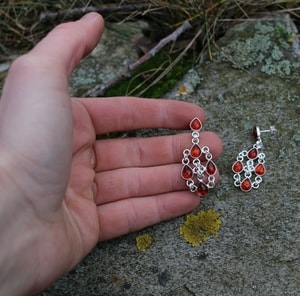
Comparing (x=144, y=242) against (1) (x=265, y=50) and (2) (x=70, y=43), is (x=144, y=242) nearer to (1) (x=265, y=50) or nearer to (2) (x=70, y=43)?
(2) (x=70, y=43)

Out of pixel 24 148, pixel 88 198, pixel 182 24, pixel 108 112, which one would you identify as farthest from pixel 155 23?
pixel 24 148

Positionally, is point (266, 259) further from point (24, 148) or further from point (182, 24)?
point (182, 24)

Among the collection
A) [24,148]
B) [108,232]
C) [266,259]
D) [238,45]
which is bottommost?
[266,259]

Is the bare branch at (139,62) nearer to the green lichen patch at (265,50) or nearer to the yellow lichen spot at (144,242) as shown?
the green lichen patch at (265,50)

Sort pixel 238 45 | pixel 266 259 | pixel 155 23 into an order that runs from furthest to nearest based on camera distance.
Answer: pixel 155 23
pixel 238 45
pixel 266 259

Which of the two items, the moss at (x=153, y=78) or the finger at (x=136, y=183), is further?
the moss at (x=153, y=78)

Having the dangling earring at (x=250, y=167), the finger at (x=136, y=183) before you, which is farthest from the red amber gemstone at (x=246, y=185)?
A: the finger at (x=136, y=183)
